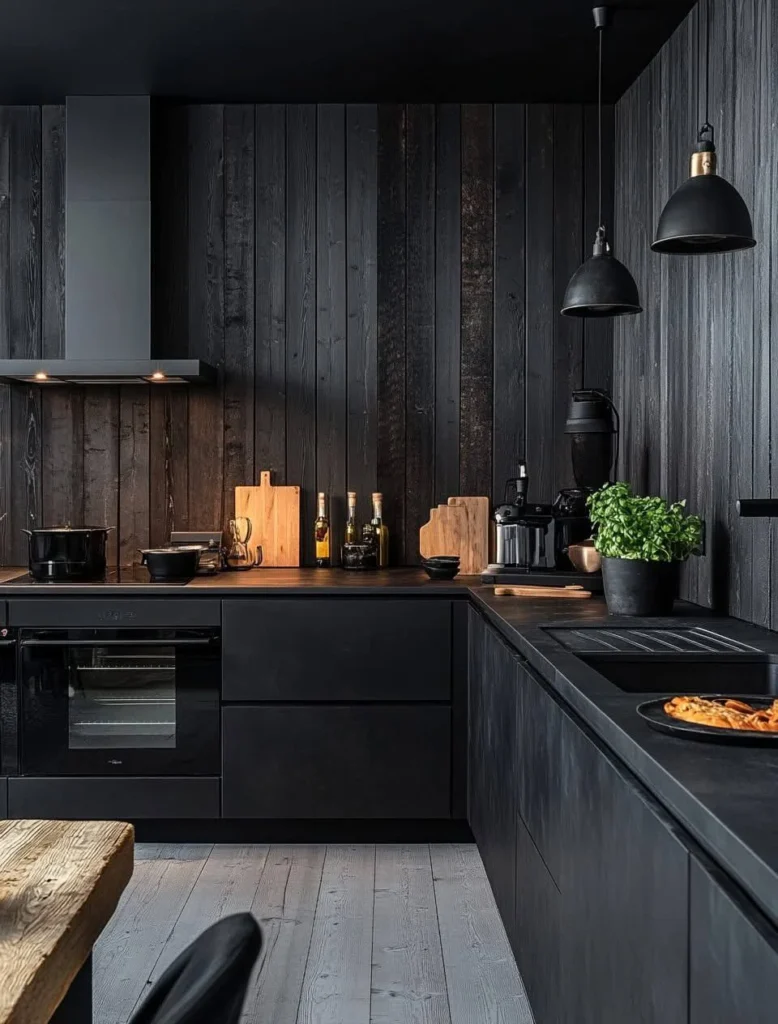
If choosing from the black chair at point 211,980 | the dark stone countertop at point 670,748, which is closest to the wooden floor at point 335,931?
the dark stone countertop at point 670,748

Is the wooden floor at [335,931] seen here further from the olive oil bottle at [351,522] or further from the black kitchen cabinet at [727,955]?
the black kitchen cabinet at [727,955]

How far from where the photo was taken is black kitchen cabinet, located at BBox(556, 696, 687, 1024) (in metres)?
1.17

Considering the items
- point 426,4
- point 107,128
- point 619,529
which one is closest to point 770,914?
point 619,529

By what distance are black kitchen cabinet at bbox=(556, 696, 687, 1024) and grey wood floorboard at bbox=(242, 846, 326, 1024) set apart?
2.69 ft

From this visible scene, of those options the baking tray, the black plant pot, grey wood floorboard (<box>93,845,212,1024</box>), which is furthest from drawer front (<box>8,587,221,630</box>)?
the baking tray

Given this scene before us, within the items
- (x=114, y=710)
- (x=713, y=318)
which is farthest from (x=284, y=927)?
(x=713, y=318)

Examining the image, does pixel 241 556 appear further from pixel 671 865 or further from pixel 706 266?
pixel 671 865

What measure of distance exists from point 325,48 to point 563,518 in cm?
176

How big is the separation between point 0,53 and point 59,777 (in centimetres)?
244

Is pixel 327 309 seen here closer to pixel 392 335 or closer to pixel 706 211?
pixel 392 335

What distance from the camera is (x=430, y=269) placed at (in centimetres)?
411

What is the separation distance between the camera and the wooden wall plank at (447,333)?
410 cm

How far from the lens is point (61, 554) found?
11.7 ft

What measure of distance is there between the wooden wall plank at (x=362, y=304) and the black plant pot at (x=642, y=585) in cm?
153
